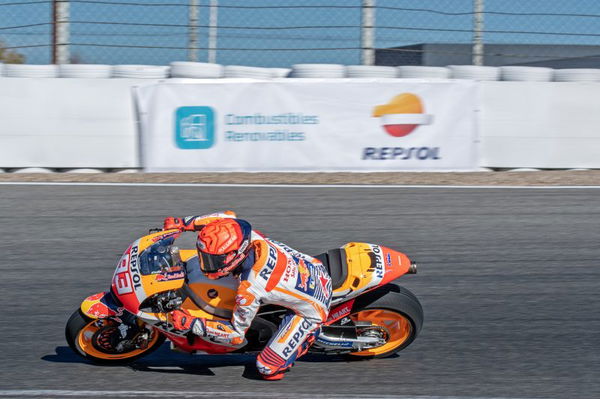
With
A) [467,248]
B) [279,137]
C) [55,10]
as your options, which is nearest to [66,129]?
[55,10]

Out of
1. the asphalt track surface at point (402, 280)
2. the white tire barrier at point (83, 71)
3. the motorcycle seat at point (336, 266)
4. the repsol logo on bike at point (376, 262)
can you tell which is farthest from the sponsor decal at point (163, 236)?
the white tire barrier at point (83, 71)

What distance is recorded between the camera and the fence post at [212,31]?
12.1 metres

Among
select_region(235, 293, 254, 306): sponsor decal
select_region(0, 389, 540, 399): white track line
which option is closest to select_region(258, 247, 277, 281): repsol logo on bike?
select_region(235, 293, 254, 306): sponsor decal

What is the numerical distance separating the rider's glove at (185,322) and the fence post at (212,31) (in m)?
8.03

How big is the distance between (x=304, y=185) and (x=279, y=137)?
107cm

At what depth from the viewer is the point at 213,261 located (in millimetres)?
4508

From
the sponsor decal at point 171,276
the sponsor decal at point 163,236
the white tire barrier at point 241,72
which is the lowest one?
the sponsor decal at point 171,276

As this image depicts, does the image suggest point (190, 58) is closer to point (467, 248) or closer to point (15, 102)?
point (15, 102)

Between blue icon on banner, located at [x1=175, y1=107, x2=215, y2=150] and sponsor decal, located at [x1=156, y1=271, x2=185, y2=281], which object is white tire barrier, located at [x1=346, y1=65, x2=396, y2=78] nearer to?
blue icon on banner, located at [x1=175, y1=107, x2=215, y2=150]

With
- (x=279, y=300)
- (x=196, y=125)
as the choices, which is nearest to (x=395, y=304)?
(x=279, y=300)

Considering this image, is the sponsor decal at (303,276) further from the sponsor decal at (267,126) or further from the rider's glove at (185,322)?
the sponsor decal at (267,126)

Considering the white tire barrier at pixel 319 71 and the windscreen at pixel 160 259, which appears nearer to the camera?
the windscreen at pixel 160 259

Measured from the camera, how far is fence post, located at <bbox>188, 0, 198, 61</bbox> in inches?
477

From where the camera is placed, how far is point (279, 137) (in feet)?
38.5
